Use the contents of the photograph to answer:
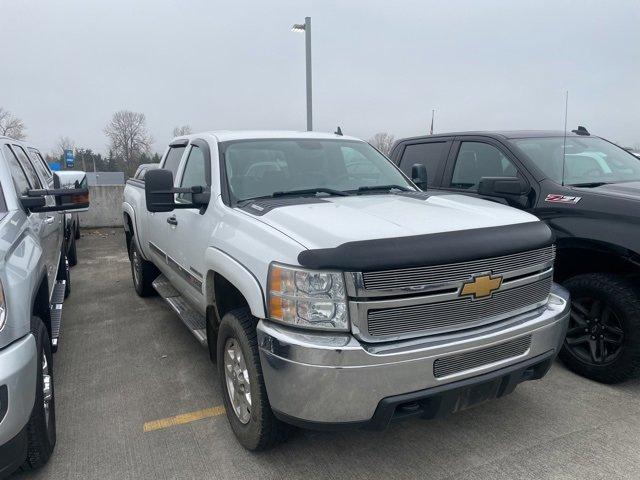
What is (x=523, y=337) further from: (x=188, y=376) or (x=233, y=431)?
(x=188, y=376)

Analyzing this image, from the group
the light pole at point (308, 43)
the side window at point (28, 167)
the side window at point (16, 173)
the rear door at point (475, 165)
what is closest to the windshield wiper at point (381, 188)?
the rear door at point (475, 165)

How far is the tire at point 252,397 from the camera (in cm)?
258

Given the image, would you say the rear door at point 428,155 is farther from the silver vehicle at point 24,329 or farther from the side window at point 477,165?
the silver vehicle at point 24,329

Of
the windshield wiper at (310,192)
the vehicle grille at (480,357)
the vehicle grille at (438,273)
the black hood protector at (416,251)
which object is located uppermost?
the windshield wiper at (310,192)

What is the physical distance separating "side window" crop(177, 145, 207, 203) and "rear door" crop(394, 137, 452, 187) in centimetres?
258

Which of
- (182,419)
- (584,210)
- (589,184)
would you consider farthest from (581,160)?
(182,419)

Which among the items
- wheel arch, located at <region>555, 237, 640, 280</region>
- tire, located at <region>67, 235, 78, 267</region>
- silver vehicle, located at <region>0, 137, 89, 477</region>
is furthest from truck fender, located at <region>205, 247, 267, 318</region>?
tire, located at <region>67, 235, 78, 267</region>

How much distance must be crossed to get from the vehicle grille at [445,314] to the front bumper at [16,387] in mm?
1610

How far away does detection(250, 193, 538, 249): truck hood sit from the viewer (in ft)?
7.99

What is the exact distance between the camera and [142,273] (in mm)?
5965

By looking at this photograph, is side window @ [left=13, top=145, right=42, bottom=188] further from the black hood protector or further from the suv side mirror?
the suv side mirror

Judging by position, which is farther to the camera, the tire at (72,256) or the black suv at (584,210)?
the tire at (72,256)

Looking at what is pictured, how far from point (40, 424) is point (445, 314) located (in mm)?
2208

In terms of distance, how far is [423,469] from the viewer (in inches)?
107
